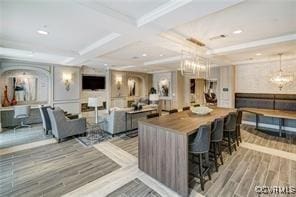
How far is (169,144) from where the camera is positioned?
256 centimetres

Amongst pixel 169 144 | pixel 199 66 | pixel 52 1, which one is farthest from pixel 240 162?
pixel 52 1

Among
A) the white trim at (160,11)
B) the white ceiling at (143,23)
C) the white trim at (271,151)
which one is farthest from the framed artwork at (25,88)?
the white trim at (271,151)

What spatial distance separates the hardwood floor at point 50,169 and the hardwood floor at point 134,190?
0.61 meters

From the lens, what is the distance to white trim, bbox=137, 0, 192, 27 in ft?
7.15

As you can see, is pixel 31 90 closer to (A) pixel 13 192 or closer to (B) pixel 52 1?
(A) pixel 13 192

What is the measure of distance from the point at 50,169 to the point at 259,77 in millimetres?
7965

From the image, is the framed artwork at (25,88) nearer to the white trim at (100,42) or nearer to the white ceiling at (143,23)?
the white ceiling at (143,23)

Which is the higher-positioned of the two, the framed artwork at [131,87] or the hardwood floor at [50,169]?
the framed artwork at [131,87]

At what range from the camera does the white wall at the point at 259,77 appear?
610 cm

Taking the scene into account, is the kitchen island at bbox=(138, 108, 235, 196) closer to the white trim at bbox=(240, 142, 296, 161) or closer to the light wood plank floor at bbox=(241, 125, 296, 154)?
the white trim at bbox=(240, 142, 296, 161)

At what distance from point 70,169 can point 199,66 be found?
4.30 m

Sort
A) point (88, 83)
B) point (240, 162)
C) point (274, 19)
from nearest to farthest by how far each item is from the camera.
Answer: point (274, 19) < point (240, 162) < point (88, 83)

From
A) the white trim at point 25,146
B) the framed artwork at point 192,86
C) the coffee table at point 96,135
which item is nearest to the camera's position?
the white trim at point 25,146

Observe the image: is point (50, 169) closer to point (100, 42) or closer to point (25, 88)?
point (100, 42)
